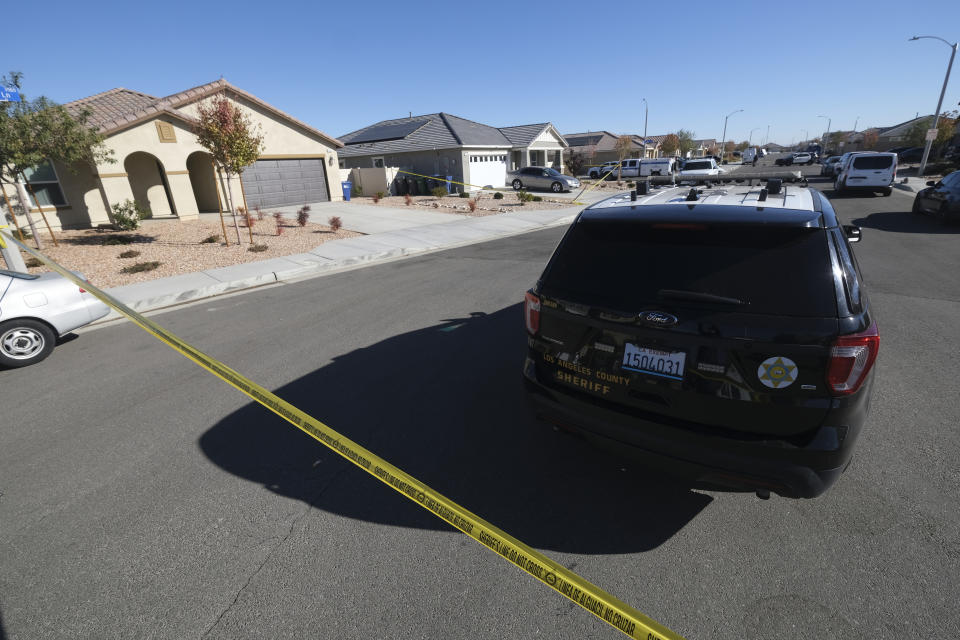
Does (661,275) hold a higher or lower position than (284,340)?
higher

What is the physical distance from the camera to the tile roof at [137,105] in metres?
15.4

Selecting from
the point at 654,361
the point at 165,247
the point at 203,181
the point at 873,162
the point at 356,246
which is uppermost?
the point at 203,181


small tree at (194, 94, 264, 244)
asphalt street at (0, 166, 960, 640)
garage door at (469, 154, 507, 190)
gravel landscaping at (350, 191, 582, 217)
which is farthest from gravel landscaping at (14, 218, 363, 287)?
garage door at (469, 154, 507, 190)

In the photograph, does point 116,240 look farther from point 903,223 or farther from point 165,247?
point 903,223

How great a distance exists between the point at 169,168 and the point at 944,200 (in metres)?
24.3

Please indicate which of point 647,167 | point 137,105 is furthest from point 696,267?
point 647,167

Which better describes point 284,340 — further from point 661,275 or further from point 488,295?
point 661,275

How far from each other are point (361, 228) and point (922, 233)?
1615cm

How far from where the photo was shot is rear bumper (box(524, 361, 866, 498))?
2227 mm

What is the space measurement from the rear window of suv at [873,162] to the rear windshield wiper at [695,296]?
76.4 feet

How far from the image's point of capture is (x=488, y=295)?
25.6 ft

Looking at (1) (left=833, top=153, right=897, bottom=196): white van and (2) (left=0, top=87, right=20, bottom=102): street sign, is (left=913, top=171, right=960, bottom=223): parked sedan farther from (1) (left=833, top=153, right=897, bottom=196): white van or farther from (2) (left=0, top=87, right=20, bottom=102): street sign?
(2) (left=0, top=87, right=20, bottom=102): street sign

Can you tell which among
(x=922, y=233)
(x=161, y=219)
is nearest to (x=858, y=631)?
(x=922, y=233)

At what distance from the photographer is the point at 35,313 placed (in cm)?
550
